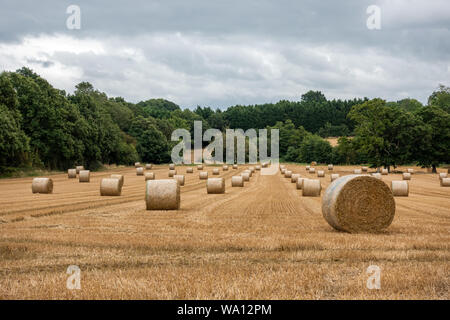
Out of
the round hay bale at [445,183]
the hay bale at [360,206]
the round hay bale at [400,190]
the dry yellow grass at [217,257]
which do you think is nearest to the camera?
the dry yellow grass at [217,257]

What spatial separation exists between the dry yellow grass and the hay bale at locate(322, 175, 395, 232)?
1.45 ft

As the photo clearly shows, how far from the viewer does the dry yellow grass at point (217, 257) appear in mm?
6930

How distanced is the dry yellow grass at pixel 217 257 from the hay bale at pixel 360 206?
44 cm

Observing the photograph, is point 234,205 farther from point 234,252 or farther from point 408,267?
point 408,267

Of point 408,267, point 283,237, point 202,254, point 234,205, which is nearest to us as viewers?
point 408,267

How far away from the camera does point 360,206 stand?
13.2 m

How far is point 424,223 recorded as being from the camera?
14.7 metres

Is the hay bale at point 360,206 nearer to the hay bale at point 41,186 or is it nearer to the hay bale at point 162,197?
the hay bale at point 162,197

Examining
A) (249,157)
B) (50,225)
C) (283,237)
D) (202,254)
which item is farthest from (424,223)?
(249,157)

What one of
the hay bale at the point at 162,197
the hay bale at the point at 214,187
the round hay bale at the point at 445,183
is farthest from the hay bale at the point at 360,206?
the round hay bale at the point at 445,183

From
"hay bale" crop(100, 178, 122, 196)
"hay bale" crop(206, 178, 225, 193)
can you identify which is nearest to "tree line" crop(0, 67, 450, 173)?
"hay bale" crop(100, 178, 122, 196)

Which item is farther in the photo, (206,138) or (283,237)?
(206,138)
